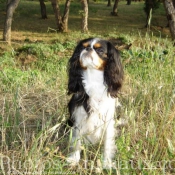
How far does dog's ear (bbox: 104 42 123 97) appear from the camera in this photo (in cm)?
309

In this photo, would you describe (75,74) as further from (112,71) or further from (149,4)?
(149,4)

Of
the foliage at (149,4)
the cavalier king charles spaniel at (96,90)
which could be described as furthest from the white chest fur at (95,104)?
the foliage at (149,4)

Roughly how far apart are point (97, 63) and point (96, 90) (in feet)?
0.87

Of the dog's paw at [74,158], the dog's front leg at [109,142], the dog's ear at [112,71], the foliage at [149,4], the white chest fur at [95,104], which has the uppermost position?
the foliage at [149,4]

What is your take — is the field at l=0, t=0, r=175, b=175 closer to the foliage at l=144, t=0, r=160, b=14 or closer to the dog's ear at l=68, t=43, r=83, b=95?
the dog's ear at l=68, t=43, r=83, b=95

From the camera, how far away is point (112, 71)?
10.1 ft

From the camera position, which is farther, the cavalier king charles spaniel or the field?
the cavalier king charles spaniel

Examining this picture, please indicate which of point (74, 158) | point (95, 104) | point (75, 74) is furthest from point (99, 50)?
point (74, 158)

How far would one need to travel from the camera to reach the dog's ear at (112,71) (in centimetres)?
309

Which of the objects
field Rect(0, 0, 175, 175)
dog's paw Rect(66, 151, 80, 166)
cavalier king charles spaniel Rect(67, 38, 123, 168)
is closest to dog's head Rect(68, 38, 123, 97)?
cavalier king charles spaniel Rect(67, 38, 123, 168)

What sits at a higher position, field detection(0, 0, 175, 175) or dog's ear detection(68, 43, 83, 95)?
dog's ear detection(68, 43, 83, 95)

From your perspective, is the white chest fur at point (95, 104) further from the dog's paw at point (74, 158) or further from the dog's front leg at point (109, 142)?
the dog's paw at point (74, 158)

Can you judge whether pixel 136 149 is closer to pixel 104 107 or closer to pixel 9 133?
pixel 104 107

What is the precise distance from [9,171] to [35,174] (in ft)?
0.83
